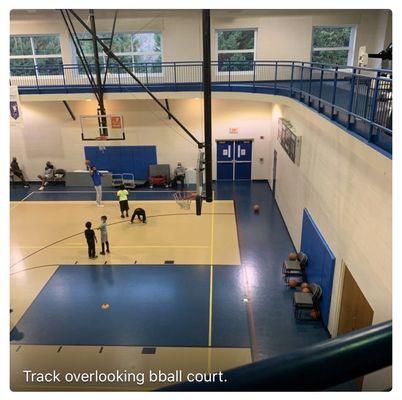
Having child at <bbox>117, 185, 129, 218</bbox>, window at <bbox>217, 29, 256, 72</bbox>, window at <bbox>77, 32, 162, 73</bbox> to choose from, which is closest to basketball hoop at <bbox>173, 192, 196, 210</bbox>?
child at <bbox>117, 185, 129, 218</bbox>

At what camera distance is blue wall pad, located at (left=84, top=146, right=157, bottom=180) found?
19828 millimetres

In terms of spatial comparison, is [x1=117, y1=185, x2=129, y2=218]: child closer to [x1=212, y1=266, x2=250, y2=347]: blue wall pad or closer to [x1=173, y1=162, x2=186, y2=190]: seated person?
[x1=173, y1=162, x2=186, y2=190]: seated person

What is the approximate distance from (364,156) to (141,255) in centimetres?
819

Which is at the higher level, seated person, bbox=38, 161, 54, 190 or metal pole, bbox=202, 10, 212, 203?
metal pole, bbox=202, 10, 212, 203

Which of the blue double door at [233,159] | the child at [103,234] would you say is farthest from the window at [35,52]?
the child at [103,234]

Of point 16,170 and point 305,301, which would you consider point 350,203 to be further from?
A: point 16,170

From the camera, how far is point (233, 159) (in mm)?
19797

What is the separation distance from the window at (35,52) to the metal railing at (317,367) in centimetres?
2019

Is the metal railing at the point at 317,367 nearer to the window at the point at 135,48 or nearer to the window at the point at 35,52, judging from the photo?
the window at the point at 135,48

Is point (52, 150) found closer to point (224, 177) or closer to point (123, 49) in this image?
point (123, 49)

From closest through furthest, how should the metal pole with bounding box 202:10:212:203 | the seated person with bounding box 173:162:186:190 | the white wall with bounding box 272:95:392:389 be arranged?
the white wall with bounding box 272:95:392:389 → the metal pole with bounding box 202:10:212:203 → the seated person with bounding box 173:162:186:190

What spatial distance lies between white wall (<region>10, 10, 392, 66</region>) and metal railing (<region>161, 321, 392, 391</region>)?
59.5 ft

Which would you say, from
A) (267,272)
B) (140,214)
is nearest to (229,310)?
(267,272)

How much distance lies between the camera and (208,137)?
922 centimetres
